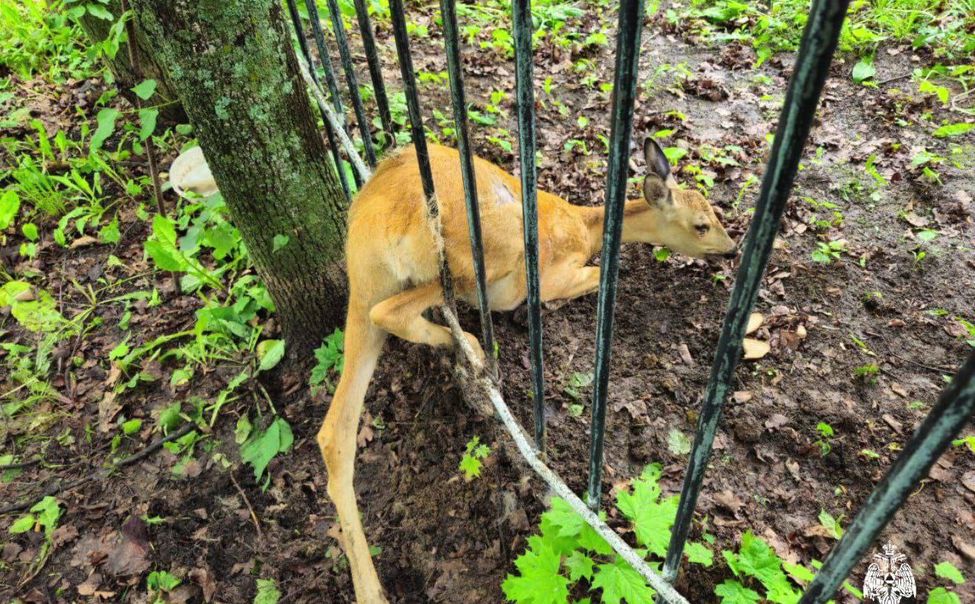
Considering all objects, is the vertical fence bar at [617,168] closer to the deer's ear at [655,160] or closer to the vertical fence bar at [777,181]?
the vertical fence bar at [777,181]

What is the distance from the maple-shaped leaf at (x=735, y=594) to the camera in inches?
87.6

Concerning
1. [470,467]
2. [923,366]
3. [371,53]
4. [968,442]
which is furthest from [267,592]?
[923,366]

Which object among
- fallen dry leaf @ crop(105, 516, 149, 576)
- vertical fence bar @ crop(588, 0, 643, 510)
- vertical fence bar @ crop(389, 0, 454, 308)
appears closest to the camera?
vertical fence bar @ crop(588, 0, 643, 510)

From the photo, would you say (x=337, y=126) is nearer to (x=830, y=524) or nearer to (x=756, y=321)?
(x=756, y=321)

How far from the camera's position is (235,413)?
3.51 m

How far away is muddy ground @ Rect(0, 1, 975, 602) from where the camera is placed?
107 inches

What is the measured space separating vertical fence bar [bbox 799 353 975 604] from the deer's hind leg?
1.94 meters

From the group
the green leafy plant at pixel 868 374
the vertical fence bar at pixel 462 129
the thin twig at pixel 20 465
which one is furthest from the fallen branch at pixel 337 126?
the green leafy plant at pixel 868 374

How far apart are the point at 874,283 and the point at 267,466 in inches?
153

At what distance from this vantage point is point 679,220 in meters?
3.71

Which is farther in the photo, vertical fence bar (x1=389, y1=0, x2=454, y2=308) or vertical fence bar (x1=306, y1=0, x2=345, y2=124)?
vertical fence bar (x1=306, y1=0, x2=345, y2=124)

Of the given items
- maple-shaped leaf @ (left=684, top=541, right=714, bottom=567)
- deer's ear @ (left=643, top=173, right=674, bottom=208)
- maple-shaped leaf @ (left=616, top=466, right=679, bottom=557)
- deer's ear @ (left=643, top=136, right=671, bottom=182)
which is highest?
deer's ear @ (left=643, top=136, right=671, bottom=182)

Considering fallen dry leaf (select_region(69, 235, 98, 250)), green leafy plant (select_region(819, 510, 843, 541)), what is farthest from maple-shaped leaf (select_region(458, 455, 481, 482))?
fallen dry leaf (select_region(69, 235, 98, 250))

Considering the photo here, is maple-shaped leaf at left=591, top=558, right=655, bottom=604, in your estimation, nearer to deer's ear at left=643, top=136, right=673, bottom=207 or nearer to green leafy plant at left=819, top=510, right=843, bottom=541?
green leafy plant at left=819, top=510, right=843, bottom=541
